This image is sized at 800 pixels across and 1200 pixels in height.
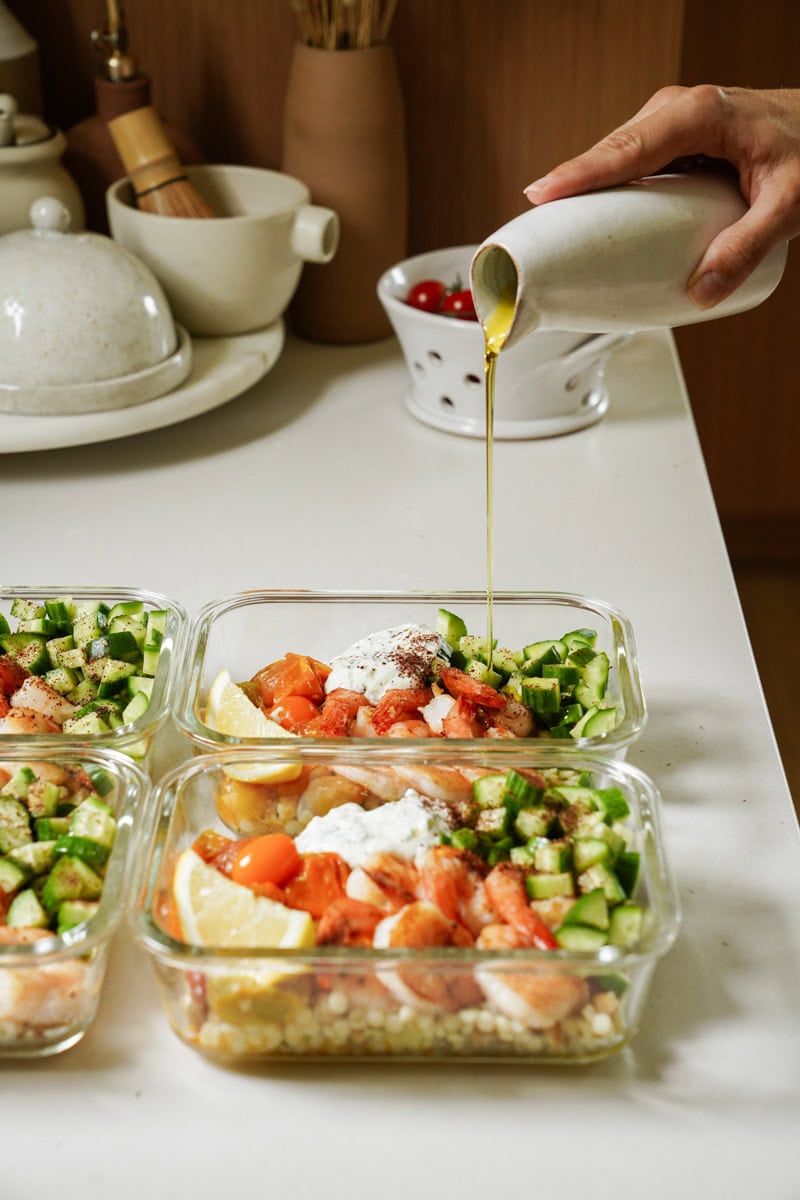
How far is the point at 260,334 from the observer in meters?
1.95

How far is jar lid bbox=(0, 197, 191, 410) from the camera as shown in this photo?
163 centimetres

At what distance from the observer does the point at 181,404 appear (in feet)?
5.72

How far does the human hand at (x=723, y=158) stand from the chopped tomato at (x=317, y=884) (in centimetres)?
58

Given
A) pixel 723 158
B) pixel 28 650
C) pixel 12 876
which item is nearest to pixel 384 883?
pixel 12 876

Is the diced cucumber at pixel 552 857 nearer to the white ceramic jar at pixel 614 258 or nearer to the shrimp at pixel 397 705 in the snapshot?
the shrimp at pixel 397 705

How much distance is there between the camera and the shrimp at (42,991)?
84cm

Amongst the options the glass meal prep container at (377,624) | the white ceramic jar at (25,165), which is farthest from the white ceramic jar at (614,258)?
the white ceramic jar at (25,165)

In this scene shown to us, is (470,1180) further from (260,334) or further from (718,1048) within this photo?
(260,334)

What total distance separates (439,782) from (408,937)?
0.18 m

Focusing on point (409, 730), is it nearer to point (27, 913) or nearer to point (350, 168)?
point (27, 913)

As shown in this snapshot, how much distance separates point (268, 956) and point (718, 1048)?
313mm

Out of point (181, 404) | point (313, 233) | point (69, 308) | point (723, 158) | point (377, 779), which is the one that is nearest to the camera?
point (377, 779)

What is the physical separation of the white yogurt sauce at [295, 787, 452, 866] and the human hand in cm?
51

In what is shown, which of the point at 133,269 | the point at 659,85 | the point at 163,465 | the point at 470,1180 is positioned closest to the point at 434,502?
the point at 163,465
